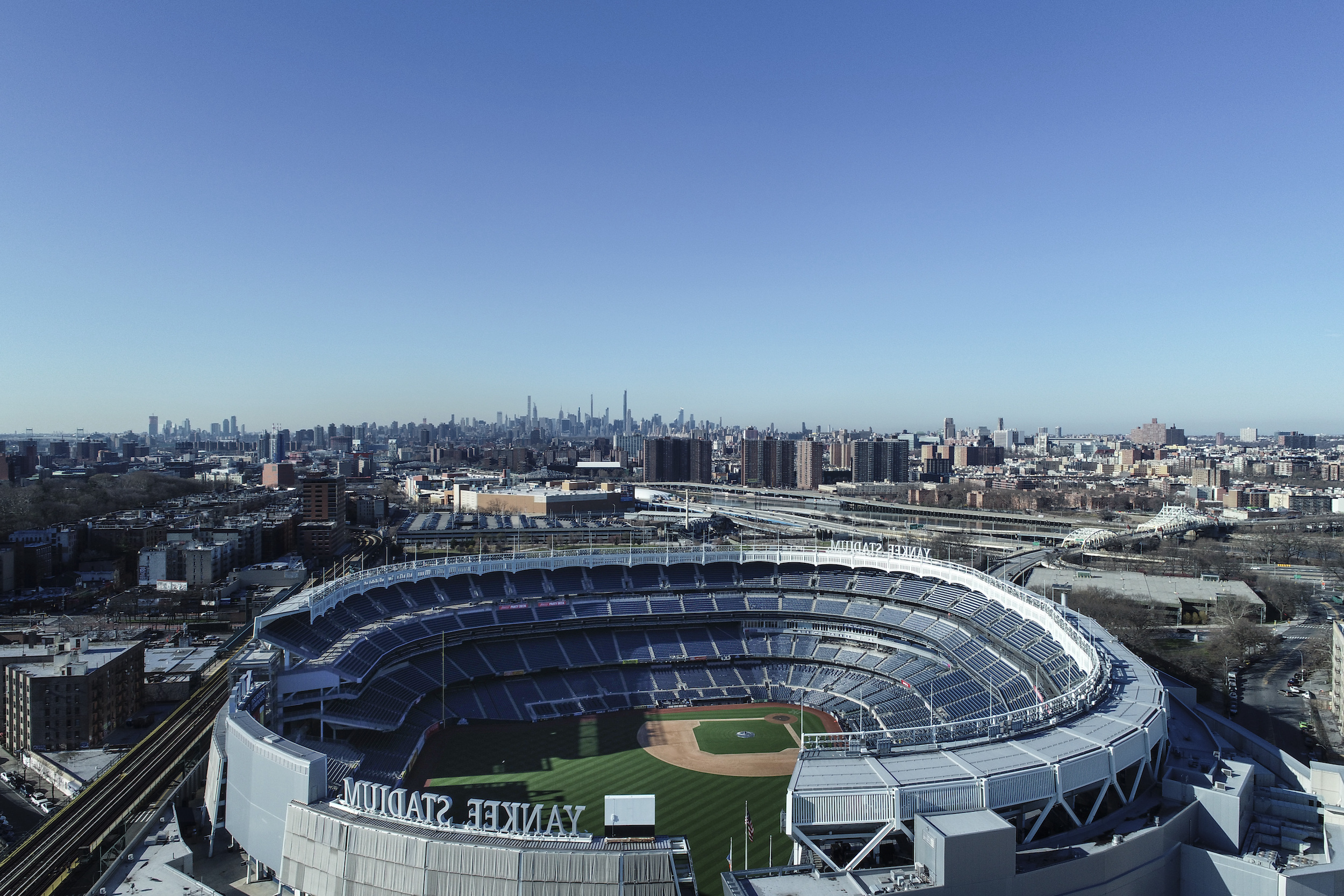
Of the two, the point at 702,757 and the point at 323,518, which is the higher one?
the point at 323,518

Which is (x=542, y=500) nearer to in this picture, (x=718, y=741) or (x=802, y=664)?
(x=802, y=664)

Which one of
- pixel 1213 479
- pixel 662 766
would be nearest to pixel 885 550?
pixel 662 766

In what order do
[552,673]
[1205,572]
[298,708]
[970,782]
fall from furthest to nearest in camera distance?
[1205,572] → [552,673] → [298,708] → [970,782]

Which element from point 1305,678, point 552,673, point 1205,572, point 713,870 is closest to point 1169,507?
point 1205,572

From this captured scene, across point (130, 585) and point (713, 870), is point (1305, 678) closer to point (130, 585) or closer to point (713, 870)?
point (713, 870)

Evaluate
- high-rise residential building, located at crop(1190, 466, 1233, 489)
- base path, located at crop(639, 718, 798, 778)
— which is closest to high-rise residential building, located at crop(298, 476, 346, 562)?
base path, located at crop(639, 718, 798, 778)

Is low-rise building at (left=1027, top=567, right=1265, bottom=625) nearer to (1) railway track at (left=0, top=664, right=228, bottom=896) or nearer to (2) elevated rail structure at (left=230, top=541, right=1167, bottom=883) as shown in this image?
(2) elevated rail structure at (left=230, top=541, right=1167, bottom=883)
